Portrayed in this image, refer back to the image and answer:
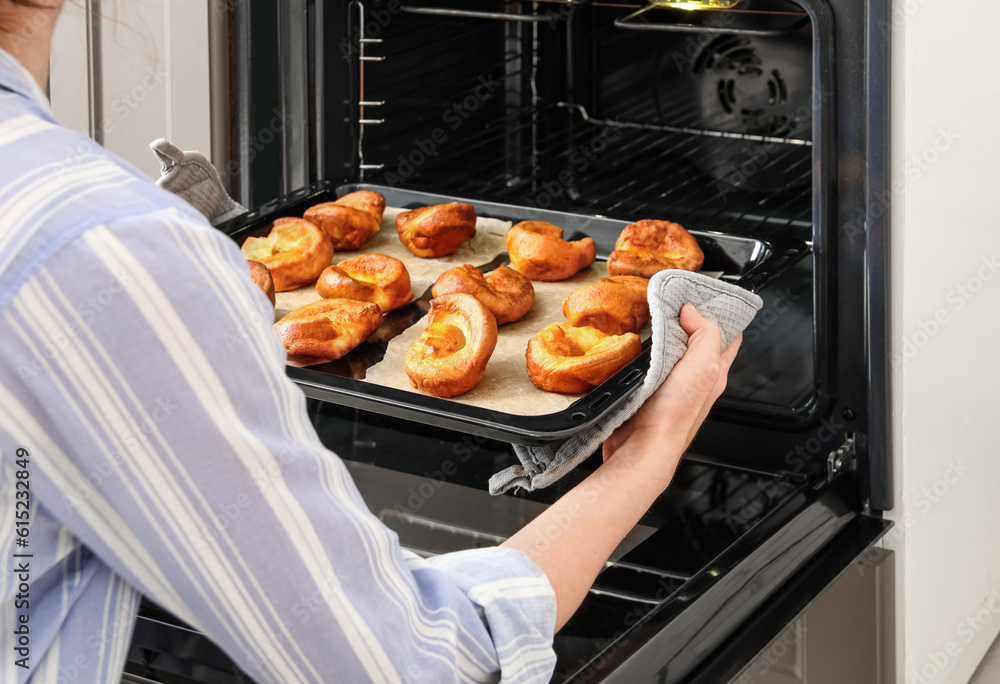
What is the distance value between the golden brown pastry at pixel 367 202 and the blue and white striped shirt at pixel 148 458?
884 mm

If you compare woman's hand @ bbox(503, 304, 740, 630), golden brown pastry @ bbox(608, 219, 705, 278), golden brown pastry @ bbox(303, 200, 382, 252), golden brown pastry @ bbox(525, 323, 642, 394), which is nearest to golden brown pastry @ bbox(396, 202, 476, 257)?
golden brown pastry @ bbox(303, 200, 382, 252)

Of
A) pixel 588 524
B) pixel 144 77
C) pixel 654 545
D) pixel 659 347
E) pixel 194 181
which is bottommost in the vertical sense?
pixel 654 545

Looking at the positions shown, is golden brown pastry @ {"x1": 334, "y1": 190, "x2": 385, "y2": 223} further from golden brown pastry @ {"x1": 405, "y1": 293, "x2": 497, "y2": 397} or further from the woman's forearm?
the woman's forearm

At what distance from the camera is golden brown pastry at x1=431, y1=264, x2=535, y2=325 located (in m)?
1.16

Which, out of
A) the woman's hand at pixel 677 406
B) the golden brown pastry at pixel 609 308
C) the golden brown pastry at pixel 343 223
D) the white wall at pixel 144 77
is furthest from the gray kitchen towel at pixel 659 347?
the white wall at pixel 144 77

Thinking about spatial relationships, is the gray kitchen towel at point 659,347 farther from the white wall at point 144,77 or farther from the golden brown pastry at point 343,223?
the white wall at point 144,77

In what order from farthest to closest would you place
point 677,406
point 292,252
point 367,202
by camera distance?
point 367,202, point 292,252, point 677,406

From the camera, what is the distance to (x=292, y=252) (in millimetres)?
1289

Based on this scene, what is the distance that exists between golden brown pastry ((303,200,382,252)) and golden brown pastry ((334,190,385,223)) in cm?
2

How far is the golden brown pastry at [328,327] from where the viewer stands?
107 centimetres

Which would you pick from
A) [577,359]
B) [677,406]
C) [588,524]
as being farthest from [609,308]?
[588,524]

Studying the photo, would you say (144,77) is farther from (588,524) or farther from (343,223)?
(588,524)

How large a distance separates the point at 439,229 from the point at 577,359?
39 cm

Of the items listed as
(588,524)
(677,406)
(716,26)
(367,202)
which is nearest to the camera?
(588,524)
